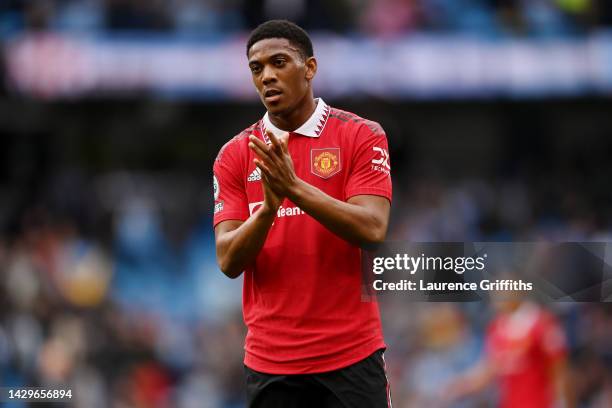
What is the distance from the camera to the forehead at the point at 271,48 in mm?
4227

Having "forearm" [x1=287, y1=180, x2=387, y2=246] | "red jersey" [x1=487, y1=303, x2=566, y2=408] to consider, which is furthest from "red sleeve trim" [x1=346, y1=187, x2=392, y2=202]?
"red jersey" [x1=487, y1=303, x2=566, y2=408]

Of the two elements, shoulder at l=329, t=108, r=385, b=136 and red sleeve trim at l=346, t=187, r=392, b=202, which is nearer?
red sleeve trim at l=346, t=187, r=392, b=202

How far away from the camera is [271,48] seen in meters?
4.23

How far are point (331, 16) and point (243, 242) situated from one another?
34.4 ft

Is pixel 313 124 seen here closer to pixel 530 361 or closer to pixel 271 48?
pixel 271 48

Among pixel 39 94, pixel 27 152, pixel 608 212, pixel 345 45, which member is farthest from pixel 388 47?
pixel 27 152

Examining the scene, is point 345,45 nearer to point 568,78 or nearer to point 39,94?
point 568,78

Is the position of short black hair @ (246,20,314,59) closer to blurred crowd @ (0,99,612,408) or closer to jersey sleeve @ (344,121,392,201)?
jersey sleeve @ (344,121,392,201)

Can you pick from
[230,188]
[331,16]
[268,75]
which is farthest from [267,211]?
[331,16]

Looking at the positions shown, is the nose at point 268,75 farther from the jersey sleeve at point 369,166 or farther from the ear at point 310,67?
the jersey sleeve at point 369,166

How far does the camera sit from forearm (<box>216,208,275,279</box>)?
3.97m

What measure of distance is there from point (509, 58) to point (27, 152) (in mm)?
7373

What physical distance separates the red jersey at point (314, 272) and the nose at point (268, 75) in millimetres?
261

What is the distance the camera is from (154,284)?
552 inches
